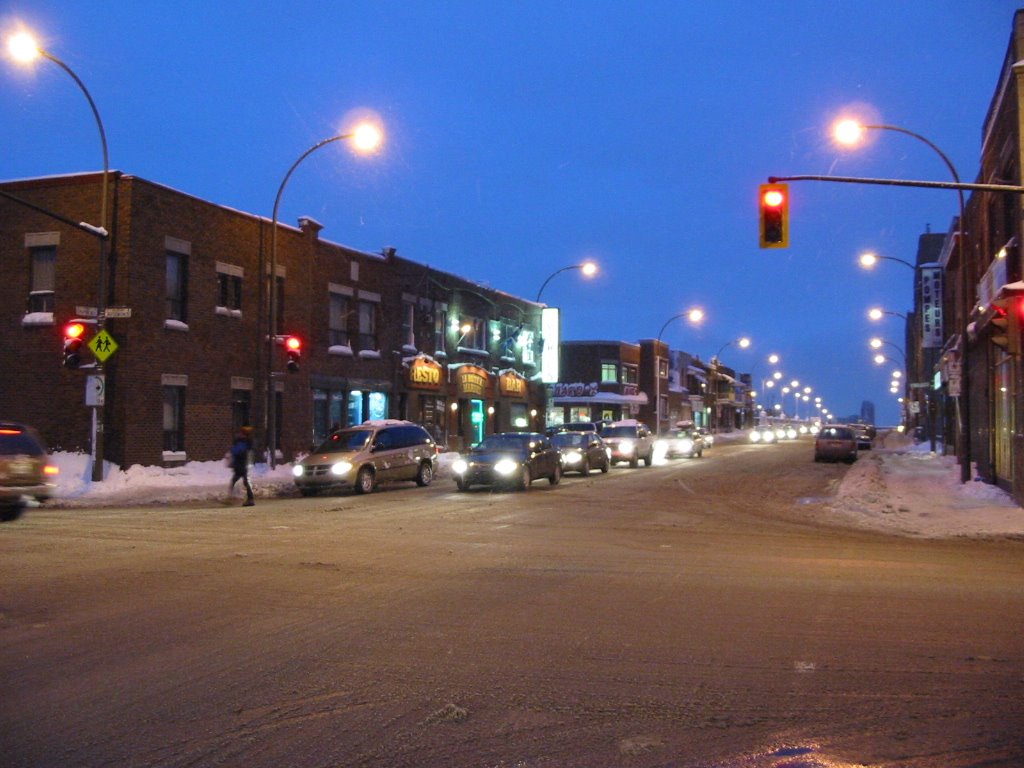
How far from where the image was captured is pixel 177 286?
29.0 m

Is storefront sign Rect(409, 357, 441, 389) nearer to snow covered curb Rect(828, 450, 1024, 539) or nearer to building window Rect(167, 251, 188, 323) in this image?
building window Rect(167, 251, 188, 323)

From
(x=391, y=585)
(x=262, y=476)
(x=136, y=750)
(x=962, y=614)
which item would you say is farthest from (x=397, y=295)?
(x=136, y=750)

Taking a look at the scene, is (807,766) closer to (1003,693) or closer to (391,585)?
(1003,693)

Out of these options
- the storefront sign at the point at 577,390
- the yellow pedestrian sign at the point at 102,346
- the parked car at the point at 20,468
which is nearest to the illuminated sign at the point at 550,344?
the storefront sign at the point at 577,390

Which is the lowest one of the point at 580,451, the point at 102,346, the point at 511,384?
the point at 580,451

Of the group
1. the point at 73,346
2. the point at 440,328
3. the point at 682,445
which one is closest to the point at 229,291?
the point at 73,346

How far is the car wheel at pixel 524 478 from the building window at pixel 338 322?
1252 centimetres

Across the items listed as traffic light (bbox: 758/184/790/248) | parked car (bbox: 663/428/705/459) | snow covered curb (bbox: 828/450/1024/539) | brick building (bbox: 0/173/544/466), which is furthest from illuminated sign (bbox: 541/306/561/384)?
traffic light (bbox: 758/184/790/248)

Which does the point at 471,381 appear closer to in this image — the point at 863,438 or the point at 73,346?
the point at 73,346

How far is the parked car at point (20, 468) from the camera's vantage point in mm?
16281

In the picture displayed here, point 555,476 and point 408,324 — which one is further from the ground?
point 408,324

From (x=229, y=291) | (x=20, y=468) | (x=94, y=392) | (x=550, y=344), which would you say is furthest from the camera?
(x=550, y=344)

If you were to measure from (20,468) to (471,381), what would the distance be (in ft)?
98.9

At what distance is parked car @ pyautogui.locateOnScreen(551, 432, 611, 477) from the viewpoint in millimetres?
32938
